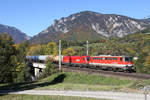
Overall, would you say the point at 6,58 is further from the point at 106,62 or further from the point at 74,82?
the point at 106,62

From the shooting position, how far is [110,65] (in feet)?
168

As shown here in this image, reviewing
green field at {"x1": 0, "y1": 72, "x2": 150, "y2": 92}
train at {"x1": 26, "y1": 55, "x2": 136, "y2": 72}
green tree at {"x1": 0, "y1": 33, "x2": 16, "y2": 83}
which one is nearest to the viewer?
green field at {"x1": 0, "y1": 72, "x2": 150, "y2": 92}

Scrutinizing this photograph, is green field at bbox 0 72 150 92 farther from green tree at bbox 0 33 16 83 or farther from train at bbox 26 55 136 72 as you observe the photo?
green tree at bbox 0 33 16 83

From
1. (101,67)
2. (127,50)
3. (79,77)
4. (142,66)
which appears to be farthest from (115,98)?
(127,50)

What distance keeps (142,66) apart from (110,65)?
10.7m

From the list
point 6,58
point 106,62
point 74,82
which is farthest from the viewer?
point 6,58

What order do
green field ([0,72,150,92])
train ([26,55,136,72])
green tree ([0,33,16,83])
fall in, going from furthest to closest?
green tree ([0,33,16,83])
train ([26,55,136,72])
green field ([0,72,150,92])

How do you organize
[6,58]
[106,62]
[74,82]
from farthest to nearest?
1. [6,58]
2. [106,62]
3. [74,82]

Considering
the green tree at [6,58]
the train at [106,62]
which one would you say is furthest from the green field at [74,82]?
the green tree at [6,58]

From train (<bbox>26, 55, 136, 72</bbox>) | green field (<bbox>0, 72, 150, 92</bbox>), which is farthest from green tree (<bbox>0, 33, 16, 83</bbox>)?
train (<bbox>26, 55, 136, 72</bbox>)

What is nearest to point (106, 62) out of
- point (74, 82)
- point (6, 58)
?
point (74, 82)

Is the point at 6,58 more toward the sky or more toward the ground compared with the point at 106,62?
more toward the sky

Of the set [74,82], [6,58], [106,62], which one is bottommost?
[74,82]

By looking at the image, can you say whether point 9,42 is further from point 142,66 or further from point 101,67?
point 142,66
